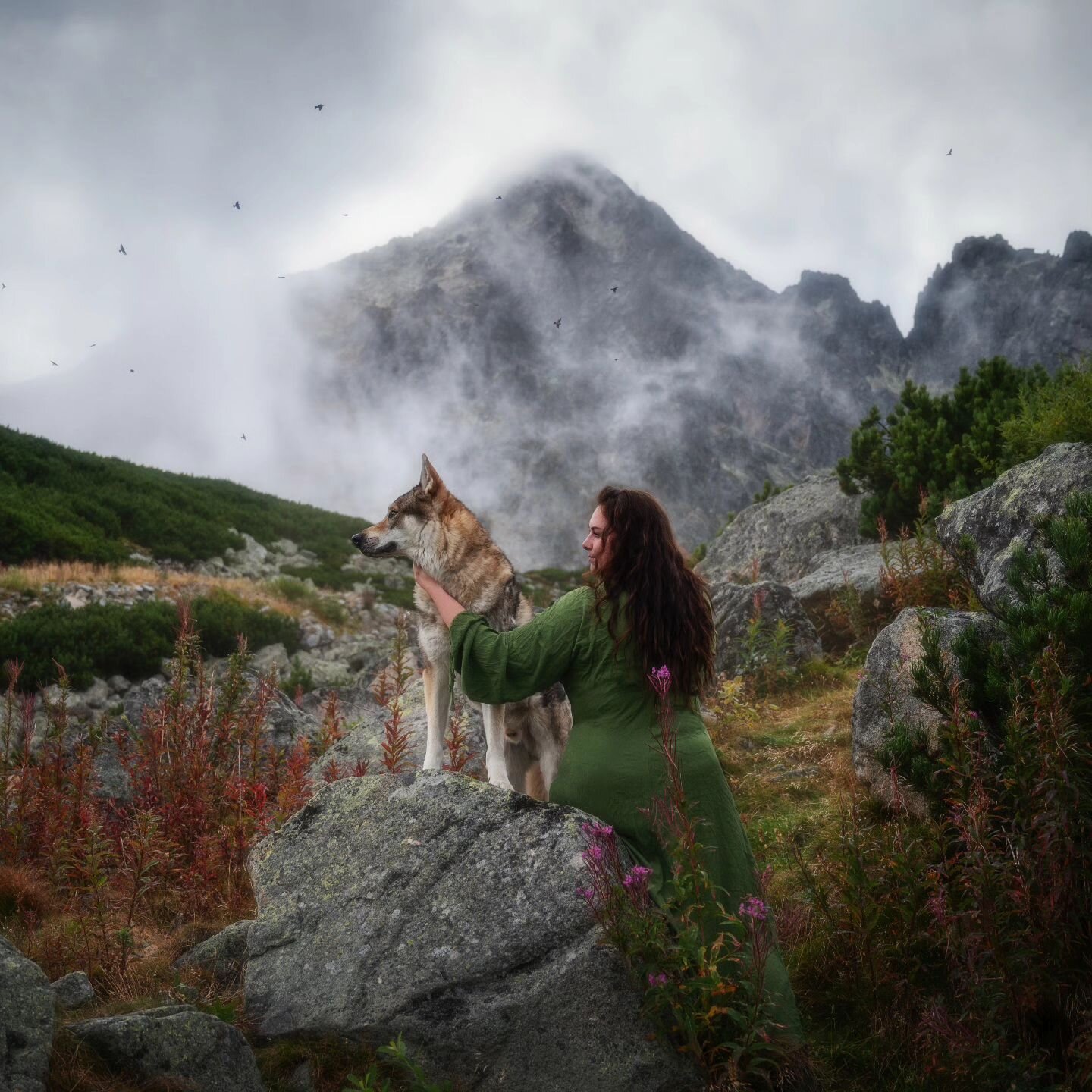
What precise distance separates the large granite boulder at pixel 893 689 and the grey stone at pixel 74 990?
450 cm

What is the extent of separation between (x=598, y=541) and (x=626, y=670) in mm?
616

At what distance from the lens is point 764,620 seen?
10188mm

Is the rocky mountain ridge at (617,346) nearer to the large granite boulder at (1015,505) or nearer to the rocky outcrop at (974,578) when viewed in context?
the large granite boulder at (1015,505)

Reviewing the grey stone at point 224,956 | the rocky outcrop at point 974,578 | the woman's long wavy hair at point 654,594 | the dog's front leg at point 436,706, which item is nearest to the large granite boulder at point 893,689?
the rocky outcrop at point 974,578

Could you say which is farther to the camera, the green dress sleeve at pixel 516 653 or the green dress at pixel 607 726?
the green dress sleeve at pixel 516 653

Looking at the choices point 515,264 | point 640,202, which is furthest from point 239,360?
point 640,202

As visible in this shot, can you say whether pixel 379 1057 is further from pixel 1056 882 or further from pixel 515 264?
pixel 515 264

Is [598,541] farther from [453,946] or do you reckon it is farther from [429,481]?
[453,946]

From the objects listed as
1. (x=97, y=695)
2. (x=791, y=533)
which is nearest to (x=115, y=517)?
(x=97, y=695)

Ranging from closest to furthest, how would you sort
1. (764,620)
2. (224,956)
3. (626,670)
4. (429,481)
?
1. (626,670)
2. (224,956)
3. (429,481)
4. (764,620)

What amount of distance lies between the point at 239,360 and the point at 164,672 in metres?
98.0

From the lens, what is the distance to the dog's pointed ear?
477 cm

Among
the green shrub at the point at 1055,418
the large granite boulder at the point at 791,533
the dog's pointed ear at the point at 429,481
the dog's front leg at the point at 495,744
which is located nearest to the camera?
the dog's front leg at the point at 495,744

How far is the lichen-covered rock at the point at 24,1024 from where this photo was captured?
245 centimetres
